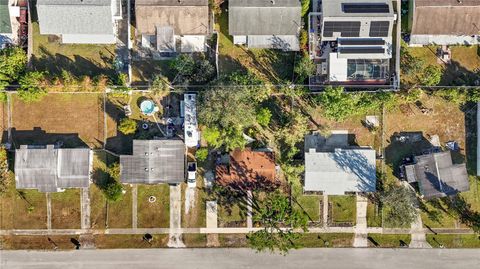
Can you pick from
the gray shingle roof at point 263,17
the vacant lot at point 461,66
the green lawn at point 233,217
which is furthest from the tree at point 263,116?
the vacant lot at point 461,66

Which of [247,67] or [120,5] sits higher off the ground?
[120,5]

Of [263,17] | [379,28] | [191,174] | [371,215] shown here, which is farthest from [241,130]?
[379,28]

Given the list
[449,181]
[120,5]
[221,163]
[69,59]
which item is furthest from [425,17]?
[69,59]

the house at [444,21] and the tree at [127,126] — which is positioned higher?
the house at [444,21]

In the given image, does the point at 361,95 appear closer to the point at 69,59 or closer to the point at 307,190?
the point at 307,190

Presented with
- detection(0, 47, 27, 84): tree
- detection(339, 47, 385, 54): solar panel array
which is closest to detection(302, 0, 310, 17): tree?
detection(339, 47, 385, 54): solar panel array

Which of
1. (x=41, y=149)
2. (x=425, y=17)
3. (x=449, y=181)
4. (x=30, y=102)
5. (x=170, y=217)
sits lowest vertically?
(x=170, y=217)

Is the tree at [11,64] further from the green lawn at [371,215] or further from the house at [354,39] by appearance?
the green lawn at [371,215]
